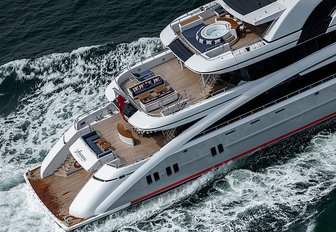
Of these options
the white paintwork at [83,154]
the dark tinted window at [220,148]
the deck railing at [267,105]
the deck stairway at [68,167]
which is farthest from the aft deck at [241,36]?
the deck stairway at [68,167]

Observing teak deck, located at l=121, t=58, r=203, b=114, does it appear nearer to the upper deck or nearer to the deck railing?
the upper deck

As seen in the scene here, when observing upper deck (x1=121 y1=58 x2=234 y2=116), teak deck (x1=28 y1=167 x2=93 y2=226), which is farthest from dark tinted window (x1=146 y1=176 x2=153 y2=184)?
teak deck (x1=28 y1=167 x2=93 y2=226)

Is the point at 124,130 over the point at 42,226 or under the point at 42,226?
over

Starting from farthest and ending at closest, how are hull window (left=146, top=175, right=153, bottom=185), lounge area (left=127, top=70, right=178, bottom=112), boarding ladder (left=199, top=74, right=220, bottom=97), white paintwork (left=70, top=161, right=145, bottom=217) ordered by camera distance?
boarding ladder (left=199, top=74, right=220, bottom=97) < lounge area (left=127, top=70, right=178, bottom=112) < hull window (left=146, top=175, right=153, bottom=185) < white paintwork (left=70, top=161, right=145, bottom=217)

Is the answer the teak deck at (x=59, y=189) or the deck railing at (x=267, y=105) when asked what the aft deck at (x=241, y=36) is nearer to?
the deck railing at (x=267, y=105)

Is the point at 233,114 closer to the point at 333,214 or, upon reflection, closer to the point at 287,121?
the point at 287,121

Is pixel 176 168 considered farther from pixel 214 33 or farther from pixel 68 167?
pixel 214 33

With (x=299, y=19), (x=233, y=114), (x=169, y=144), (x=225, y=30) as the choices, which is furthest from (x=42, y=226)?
(x=299, y=19)

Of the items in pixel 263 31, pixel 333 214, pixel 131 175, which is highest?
pixel 263 31
